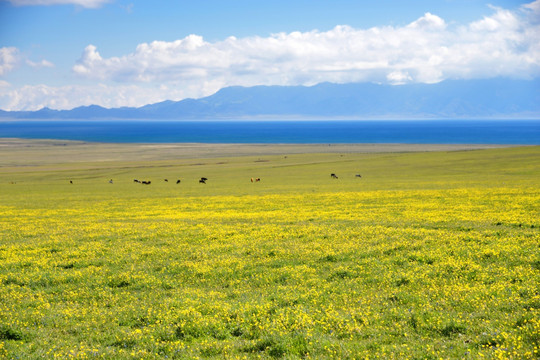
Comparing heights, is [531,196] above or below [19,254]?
above

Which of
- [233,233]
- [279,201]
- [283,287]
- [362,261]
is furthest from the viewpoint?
[279,201]

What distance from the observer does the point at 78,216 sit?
3678 centimetres

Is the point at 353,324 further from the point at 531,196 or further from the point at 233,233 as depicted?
the point at 531,196

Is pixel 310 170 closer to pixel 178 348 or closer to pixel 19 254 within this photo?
pixel 19 254

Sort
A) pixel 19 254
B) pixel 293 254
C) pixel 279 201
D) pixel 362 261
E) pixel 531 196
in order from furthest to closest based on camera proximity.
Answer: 1. pixel 279 201
2. pixel 531 196
3. pixel 19 254
4. pixel 293 254
5. pixel 362 261

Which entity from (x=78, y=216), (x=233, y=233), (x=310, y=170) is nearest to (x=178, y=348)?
(x=233, y=233)

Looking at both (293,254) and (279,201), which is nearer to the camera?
(293,254)

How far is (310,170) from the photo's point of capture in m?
94.8

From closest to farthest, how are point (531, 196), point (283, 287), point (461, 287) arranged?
point (461, 287)
point (283, 287)
point (531, 196)

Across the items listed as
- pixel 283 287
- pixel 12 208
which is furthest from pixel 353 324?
pixel 12 208

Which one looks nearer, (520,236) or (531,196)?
(520,236)

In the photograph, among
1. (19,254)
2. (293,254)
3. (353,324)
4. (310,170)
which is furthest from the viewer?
(310,170)

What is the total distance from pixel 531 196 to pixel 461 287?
1058 inches

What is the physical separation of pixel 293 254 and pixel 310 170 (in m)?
77.0
